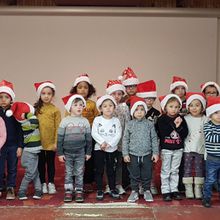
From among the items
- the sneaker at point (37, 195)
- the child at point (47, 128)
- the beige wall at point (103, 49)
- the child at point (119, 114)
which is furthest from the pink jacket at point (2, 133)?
the beige wall at point (103, 49)

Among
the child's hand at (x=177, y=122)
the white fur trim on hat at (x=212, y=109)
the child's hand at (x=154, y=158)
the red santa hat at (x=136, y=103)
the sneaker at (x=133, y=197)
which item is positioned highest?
the red santa hat at (x=136, y=103)

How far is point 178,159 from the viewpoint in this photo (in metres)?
4.37

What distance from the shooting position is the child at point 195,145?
4387 millimetres

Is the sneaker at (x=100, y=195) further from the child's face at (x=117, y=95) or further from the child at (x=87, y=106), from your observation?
the child's face at (x=117, y=95)

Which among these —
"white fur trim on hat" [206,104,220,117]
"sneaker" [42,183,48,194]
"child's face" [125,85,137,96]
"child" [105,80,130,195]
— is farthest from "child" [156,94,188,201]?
"sneaker" [42,183,48,194]

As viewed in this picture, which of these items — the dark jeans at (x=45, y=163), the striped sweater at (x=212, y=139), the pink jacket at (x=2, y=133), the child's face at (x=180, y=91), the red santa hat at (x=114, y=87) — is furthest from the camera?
the child's face at (x=180, y=91)

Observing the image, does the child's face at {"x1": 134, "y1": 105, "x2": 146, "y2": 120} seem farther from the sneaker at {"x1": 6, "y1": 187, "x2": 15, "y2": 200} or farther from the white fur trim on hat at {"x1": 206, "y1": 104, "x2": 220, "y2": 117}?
the sneaker at {"x1": 6, "y1": 187, "x2": 15, "y2": 200}

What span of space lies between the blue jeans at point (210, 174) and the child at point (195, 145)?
224 mm

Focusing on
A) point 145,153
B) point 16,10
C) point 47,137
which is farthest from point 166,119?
point 16,10

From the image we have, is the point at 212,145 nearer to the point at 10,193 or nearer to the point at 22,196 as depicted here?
the point at 22,196

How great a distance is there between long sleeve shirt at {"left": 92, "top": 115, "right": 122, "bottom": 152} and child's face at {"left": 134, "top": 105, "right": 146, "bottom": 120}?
25 centimetres

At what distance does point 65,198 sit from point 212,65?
476 centimetres

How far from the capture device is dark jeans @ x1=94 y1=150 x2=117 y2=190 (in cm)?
438

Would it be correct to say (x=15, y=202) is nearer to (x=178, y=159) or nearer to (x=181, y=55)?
(x=178, y=159)
